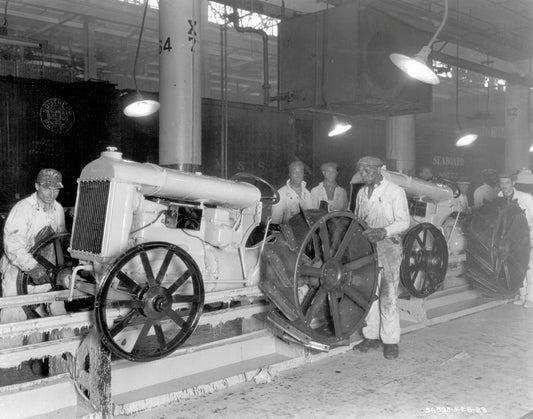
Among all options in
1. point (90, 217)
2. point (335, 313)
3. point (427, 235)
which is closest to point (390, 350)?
point (335, 313)

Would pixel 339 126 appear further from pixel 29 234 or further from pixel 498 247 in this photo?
pixel 29 234

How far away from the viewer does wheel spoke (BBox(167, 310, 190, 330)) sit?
282 cm

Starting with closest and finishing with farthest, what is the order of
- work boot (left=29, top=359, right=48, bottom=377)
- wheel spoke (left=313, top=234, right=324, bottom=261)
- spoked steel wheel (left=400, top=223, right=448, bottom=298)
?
1. wheel spoke (left=313, top=234, right=324, bottom=261)
2. work boot (left=29, top=359, right=48, bottom=377)
3. spoked steel wheel (left=400, top=223, right=448, bottom=298)

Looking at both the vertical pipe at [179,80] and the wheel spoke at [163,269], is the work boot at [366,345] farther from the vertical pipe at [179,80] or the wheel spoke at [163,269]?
the vertical pipe at [179,80]

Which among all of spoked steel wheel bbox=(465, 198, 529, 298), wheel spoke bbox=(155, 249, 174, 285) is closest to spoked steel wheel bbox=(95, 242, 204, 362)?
wheel spoke bbox=(155, 249, 174, 285)

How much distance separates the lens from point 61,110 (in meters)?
6.71

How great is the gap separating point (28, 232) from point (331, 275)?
1.90m

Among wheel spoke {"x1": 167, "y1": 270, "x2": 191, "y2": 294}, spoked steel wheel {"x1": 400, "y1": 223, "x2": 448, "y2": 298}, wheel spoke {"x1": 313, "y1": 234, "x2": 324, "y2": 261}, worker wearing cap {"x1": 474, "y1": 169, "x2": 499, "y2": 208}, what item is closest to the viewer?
wheel spoke {"x1": 167, "y1": 270, "x2": 191, "y2": 294}

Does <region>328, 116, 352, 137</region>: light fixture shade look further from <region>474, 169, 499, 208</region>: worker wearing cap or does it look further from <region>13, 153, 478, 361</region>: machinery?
<region>13, 153, 478, 361</region>: machinery

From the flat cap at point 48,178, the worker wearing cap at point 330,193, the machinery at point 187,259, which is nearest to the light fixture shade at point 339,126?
the worker wearing cap at point 330,193

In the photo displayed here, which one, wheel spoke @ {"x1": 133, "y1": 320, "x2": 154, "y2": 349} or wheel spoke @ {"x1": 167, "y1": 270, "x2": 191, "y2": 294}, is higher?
wheel spoke @ {"x1": 167, "y1": 270, "x2": 191, "y2": 294}

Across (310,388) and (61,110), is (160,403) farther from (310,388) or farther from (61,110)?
(61,110)

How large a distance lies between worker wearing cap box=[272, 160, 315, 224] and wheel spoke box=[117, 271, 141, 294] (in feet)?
7.67

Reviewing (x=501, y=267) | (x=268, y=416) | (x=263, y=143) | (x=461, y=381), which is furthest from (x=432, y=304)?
(x=263, y=143)
